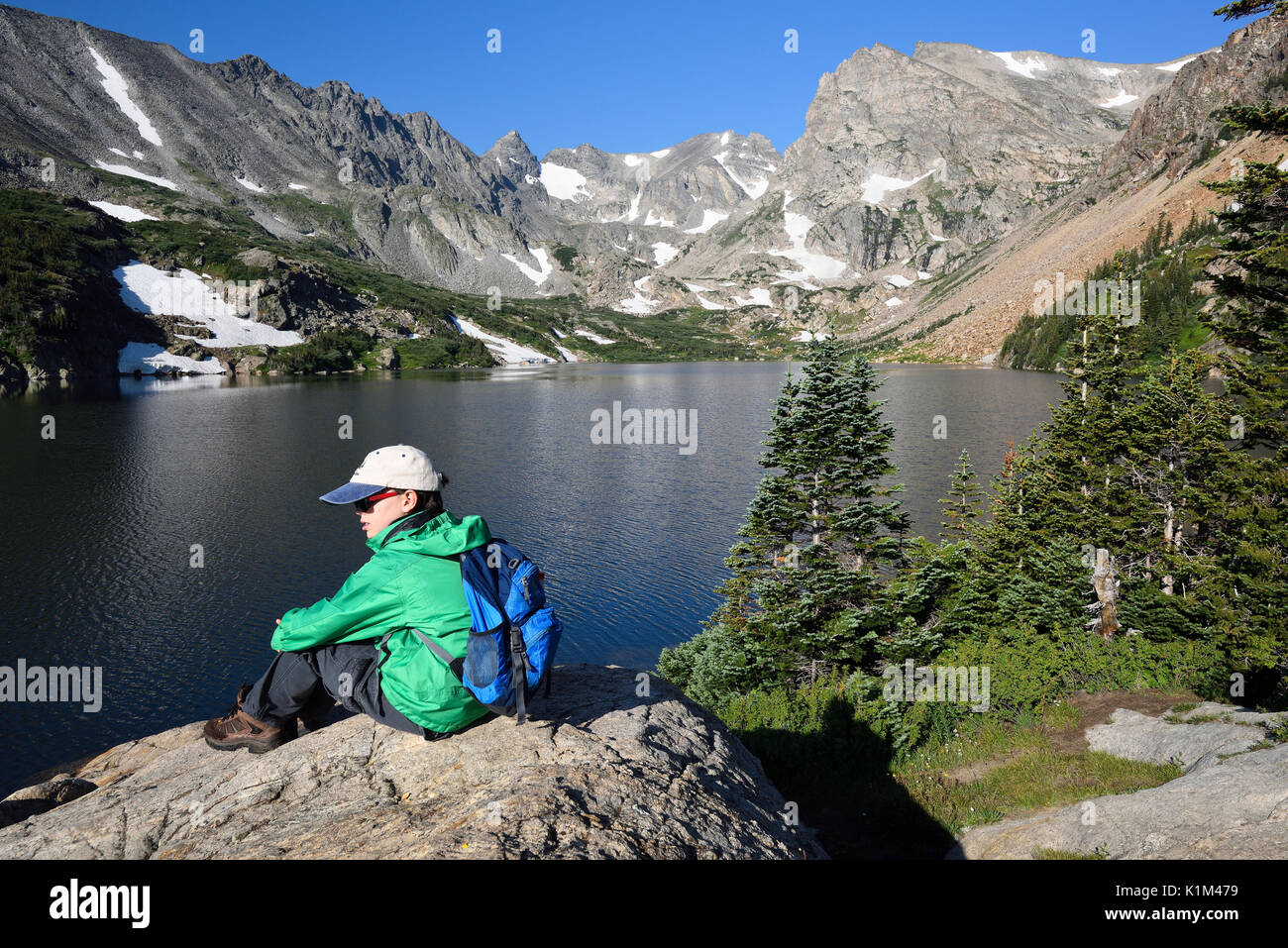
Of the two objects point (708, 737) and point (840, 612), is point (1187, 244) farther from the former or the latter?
point (708, 737)

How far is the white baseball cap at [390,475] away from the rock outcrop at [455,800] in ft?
8.33

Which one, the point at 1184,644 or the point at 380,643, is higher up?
the point at 380,643

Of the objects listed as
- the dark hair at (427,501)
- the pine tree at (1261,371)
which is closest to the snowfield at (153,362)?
the dark hair at (427,501)

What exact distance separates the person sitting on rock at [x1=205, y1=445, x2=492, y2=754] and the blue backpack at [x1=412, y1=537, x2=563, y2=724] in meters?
0.15

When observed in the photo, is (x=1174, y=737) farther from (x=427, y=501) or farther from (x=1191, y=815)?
(x=427, y=501)

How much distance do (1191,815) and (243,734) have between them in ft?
40.4

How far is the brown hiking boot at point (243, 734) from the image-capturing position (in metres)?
7.29

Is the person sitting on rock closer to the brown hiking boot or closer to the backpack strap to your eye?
the backpack strap

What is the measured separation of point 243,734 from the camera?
7.36 meters

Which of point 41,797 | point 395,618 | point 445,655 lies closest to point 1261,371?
point 445,655

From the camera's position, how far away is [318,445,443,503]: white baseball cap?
6297 mm

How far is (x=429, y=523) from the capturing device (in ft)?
20.4

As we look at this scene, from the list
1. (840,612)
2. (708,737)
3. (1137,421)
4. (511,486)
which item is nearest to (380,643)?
(708,737)
